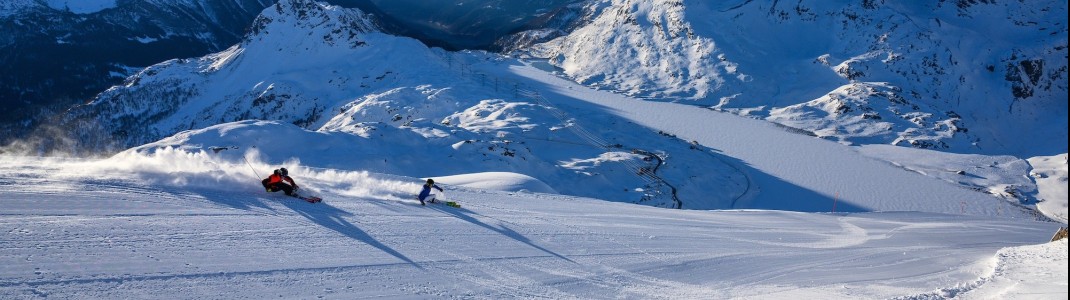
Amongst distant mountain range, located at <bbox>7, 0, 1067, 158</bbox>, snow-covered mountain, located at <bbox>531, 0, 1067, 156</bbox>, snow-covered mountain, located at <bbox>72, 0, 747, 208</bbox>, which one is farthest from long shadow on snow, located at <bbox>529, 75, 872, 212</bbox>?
snow-covered mountain, located at <bbox>531, 0, 1067, 156</bbox>

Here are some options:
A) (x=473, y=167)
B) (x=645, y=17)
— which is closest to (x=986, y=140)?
(x=645, y=17)

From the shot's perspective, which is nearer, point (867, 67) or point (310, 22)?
point (867, 67)

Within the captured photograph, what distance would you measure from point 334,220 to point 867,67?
200ft

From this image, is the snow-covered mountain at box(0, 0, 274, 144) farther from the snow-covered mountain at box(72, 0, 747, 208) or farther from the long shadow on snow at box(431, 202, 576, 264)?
the long shadow on snow at box(431, 202, 576, 264)

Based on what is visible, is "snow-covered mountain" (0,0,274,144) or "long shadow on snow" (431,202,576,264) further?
"snow-covered mountain" (0,0,274,144)

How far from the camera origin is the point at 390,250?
38.2 ft

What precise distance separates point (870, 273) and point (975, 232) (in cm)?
1074

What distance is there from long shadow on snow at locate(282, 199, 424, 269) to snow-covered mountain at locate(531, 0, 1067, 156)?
49.2 metres

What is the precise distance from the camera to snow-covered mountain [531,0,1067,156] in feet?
184

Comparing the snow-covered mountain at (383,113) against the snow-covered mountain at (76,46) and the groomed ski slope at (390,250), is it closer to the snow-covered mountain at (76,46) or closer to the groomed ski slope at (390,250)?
the groomed ski slope at (390,250)

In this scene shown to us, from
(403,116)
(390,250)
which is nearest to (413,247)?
(390,250)

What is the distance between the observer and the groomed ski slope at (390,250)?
30.8 feet

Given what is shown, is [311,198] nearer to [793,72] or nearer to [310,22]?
[793,72]

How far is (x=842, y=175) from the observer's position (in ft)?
147
